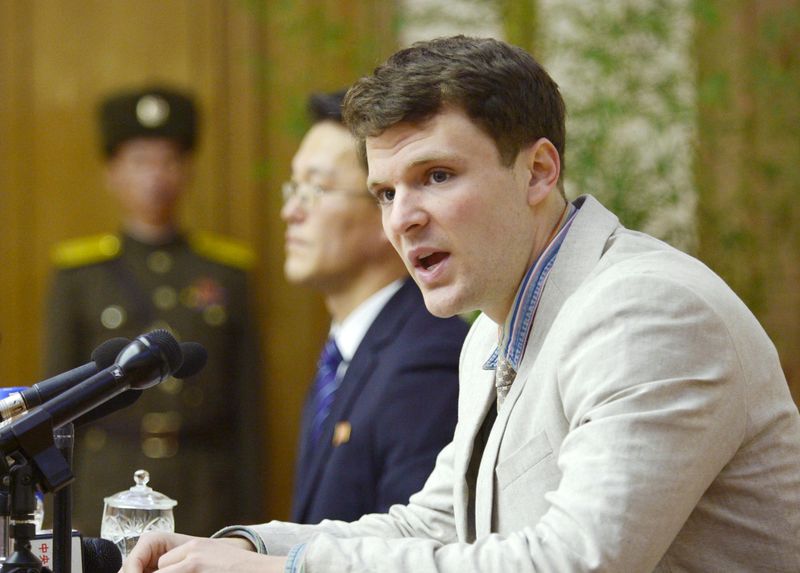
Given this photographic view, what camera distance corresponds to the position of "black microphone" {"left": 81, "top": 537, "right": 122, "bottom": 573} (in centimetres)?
179

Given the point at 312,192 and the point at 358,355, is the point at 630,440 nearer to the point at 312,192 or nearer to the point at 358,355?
the point at 358,355

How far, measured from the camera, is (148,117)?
4.58m

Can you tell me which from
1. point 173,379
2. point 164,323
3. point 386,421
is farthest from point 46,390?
point 164,323

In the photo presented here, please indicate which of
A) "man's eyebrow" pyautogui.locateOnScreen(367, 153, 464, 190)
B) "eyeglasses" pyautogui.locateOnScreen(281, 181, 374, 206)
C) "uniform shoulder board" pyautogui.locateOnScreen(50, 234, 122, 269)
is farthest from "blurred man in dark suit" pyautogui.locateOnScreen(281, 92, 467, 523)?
"uniform shoulder board" pyautogui.locateOnScreen(50, 234, 122, 269)

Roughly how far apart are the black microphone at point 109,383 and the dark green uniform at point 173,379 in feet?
9.38

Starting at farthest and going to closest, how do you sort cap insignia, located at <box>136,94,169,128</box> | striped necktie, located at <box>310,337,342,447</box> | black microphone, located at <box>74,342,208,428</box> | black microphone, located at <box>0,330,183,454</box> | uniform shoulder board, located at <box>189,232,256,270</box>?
uniform shoulder board, located at <box>189,232,256,270</box>
cap insignia, located at <box>136,94,169,128</box>
striped necktie, located at <box>310,337,342,447</box>
black microphone, located at <box>74,342,208,428</box>
black microphone, located at <box>0,330,183,454</box>

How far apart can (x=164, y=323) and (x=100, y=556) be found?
273 cm

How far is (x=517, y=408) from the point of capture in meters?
1.71

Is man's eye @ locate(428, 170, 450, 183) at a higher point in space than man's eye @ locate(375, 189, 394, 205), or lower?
higher

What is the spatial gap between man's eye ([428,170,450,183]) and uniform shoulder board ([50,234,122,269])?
3.04 m

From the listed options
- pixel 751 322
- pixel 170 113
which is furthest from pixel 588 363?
pixel 170 113

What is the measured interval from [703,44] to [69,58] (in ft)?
7.59

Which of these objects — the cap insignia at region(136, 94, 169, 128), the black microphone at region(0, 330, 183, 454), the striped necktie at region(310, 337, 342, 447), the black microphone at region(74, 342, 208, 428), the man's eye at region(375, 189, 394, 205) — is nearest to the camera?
the black microphone at region(0, 330, 183, 454)

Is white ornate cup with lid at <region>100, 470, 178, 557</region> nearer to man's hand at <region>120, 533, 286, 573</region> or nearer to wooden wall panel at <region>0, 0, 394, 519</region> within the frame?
man's hand at <region>120, 533, 286, 573</region>
